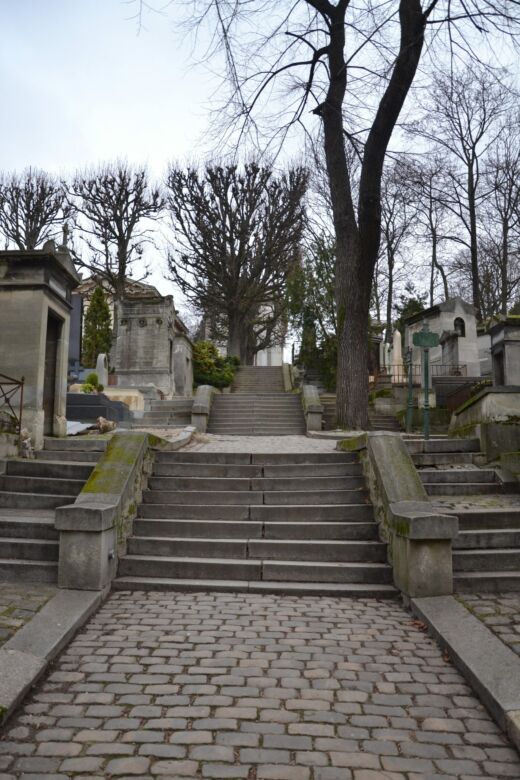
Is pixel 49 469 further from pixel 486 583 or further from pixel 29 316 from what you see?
pixel 486 583

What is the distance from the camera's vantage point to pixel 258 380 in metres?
26.8

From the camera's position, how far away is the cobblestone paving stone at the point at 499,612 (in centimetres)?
395

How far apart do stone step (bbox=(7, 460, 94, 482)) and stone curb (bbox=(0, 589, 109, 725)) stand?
7.79 ft

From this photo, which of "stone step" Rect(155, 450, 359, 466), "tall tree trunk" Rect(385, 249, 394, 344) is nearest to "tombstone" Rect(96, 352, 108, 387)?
"stone step" Rect(155, 450, 359, 466)

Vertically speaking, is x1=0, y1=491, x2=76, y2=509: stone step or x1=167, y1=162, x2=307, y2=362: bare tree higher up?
x1=167, y1=162, x2=307, y2=362: bare tree

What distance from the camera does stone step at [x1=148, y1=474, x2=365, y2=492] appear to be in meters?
6.89

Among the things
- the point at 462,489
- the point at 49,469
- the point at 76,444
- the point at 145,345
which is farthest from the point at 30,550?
the point at 145,345

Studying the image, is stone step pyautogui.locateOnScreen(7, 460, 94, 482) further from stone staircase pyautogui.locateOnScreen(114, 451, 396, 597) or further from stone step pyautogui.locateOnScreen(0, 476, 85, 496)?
stone staircase pyautogui.locateOnScreen(114, 451, 396, 597)

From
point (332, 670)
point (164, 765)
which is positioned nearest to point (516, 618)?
point (332, 670)

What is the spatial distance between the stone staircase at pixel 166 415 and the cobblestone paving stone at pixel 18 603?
10.0m

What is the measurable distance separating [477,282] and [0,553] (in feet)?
83.9

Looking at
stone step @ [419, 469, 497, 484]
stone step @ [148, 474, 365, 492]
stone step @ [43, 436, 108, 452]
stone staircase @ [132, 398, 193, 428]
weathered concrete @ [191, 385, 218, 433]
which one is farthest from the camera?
stone staircase @ [132, 398, 193, 428]

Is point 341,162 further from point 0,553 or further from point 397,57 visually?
point 0,553

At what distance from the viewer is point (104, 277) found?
99.7ft
